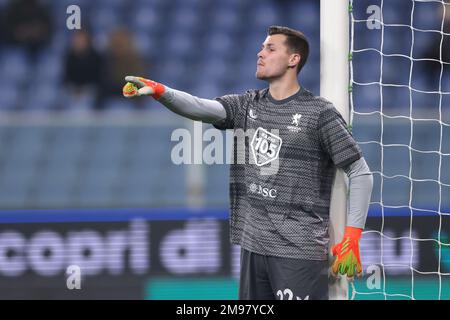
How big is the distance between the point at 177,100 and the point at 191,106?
58 mm

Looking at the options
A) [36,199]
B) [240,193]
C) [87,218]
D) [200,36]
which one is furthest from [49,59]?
[240,193]

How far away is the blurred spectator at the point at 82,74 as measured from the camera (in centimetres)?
662

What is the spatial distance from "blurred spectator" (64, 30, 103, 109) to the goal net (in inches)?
72.9

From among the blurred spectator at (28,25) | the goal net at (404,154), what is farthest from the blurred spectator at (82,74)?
the goal net at (404,154)

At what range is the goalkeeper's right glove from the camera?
3.25 meters

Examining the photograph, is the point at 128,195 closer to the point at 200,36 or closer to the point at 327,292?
the point at 200,36

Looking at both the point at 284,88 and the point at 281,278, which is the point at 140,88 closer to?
the point at 284,88

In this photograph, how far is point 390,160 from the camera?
20.3 ft

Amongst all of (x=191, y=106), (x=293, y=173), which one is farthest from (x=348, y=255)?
(x=191, y=106)

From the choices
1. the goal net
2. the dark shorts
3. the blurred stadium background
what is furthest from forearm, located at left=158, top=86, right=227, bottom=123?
the blurred stadium background

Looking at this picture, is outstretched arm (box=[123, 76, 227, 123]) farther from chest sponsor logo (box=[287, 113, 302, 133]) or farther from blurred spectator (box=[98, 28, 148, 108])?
blurred spectator (box=[98, 28, 148, 108])

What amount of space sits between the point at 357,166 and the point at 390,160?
2.91 m

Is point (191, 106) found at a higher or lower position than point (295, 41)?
lower

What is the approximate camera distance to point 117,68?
22.0ft
